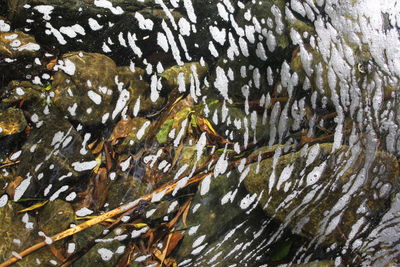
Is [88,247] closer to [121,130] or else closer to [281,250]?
[121,130]

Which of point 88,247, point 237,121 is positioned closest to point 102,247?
point 88,247

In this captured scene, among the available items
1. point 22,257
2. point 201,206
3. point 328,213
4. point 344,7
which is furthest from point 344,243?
point 22,257

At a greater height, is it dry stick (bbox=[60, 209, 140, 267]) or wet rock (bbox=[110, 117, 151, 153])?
wet rock (bbox=[110, 117, 151, 153])

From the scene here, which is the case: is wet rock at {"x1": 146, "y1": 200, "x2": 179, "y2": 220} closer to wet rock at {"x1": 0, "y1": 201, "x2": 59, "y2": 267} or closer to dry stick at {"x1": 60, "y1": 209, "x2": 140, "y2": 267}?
dry stick at {"x1": 60, "y1": 209, "x2": 140, "y2": 267}

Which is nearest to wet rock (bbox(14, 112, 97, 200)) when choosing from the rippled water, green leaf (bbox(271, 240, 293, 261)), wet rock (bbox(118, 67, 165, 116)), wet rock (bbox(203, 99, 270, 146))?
the rippled water

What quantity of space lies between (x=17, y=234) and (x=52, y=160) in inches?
5.3

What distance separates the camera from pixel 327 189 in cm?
A: 77

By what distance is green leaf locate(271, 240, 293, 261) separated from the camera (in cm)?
77

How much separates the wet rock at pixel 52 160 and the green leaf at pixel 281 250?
0.39m

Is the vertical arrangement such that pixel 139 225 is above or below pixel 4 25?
below

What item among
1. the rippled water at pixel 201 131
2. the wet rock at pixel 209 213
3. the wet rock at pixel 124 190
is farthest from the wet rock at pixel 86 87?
the wet rock at pixel 209 213

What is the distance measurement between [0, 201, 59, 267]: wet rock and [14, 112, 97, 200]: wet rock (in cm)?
3

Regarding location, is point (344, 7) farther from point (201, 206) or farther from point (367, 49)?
point (201, 206)

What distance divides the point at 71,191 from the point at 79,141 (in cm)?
9
